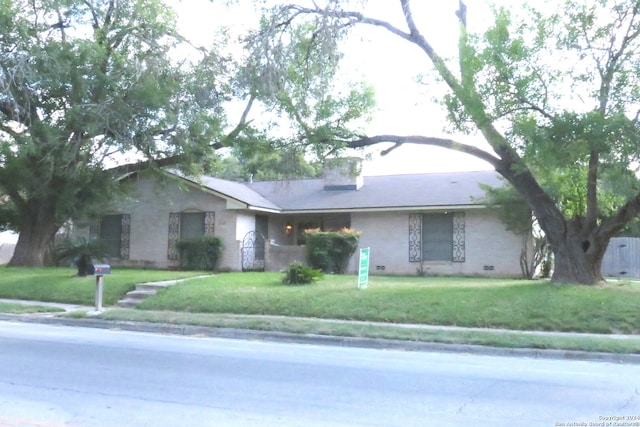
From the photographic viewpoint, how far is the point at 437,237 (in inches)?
989

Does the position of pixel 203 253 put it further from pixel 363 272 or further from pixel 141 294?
pixel 363 272

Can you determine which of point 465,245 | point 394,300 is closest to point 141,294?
point 394,300

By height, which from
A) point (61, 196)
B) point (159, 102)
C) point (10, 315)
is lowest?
point (10, 315)

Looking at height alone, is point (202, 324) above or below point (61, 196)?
below

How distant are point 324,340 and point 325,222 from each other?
16.0m

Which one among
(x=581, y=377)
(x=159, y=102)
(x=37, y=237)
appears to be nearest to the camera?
(x=581, y=377)

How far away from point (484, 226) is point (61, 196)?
620 inches

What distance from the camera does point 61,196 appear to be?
23094 millimetres

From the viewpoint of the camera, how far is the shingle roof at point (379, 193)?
82.1 ft

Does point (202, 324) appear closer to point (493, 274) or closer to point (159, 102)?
point (159, 102)

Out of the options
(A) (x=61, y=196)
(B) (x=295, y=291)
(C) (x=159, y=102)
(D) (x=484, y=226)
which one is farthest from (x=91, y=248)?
(D) (x=484, y=226)

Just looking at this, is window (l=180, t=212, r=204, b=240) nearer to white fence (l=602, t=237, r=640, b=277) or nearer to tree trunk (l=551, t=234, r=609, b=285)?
tree trunk (l=551, t=234, r=609, b=285)

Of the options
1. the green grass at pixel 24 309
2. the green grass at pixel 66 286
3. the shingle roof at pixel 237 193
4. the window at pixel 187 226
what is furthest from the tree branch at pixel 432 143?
the window at pixel 187 226

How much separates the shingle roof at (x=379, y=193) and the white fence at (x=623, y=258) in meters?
5.63
